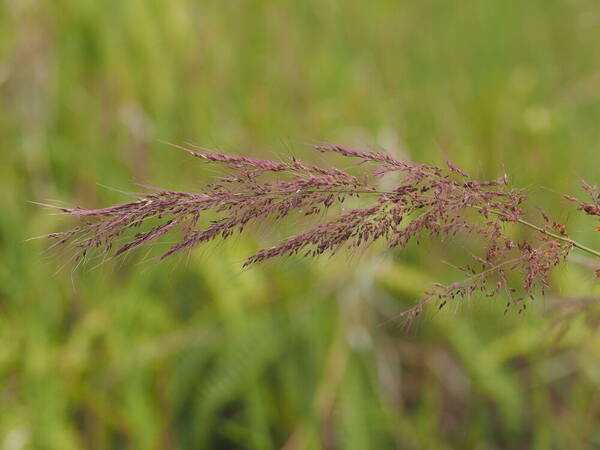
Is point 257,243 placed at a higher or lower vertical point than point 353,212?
lower

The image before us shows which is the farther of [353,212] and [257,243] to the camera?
[257,243]

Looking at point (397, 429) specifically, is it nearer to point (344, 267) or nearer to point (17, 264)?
point (344, 267)

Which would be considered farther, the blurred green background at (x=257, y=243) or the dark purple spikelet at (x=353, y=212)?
the blurred green background at (x=257, y=243)

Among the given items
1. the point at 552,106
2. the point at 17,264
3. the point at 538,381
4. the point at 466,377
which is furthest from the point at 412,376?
the point at 17,264

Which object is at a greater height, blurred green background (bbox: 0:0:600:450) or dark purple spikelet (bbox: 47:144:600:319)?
dark purple spikelet (bbox: 47:144:600:319)
